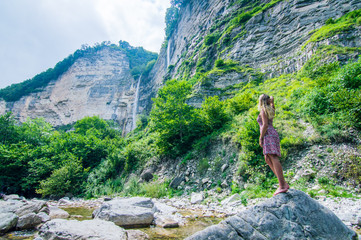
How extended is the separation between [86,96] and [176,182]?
178 feet

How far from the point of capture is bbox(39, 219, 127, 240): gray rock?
376cm

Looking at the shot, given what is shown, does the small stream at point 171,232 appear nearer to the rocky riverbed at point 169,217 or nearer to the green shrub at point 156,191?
the rocky riverbed at point 169,217

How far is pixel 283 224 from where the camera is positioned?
8.16ft

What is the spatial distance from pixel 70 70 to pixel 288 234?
74.2 m

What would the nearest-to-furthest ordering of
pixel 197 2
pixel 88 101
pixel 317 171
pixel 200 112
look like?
pixel 317 171 → pixel 200 112 → pixel 197 2 → pixel 88 101

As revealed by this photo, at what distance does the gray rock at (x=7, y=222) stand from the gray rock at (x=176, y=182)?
6.72 meters

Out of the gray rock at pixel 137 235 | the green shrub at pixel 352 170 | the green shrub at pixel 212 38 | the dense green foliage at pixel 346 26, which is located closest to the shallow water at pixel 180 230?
the gray rock at pixel 137 235

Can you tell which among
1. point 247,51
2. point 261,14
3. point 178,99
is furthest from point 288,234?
point 261,14

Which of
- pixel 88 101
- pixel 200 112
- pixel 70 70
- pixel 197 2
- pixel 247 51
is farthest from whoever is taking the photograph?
pixel 70 70

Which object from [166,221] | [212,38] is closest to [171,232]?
[166,221]

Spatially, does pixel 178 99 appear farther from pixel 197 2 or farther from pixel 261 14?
pixel 197 2

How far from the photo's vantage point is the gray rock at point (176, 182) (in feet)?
32.6

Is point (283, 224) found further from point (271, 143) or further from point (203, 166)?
point (203, 166)

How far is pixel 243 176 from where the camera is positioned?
757cm
